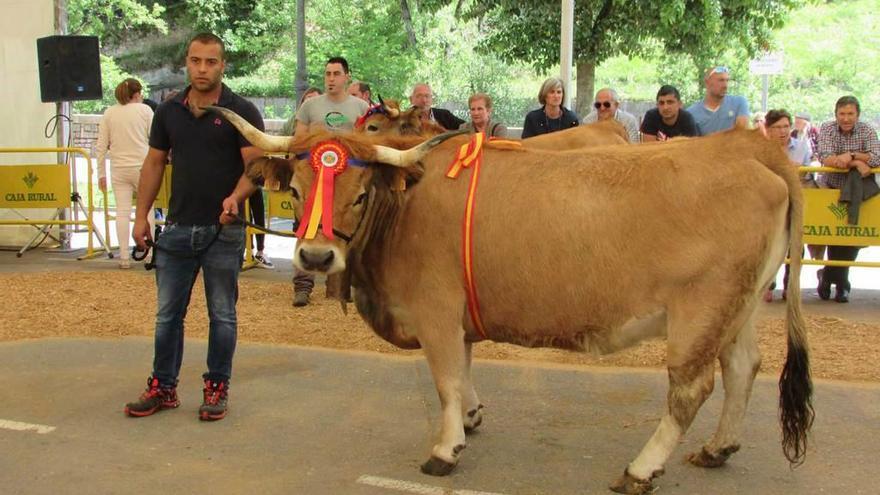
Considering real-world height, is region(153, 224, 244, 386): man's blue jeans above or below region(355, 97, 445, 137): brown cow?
below

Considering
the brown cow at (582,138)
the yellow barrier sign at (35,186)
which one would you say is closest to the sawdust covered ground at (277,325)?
the brown cow at (582,138)

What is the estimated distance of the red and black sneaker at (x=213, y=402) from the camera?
564 centimetres

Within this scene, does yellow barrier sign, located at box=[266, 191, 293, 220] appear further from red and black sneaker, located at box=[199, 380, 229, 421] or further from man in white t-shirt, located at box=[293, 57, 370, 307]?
red and black sneaker, located at box=[199, 380, 229, 421]

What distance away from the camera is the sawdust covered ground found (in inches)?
280

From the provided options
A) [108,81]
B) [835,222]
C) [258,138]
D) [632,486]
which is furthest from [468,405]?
[108,81]

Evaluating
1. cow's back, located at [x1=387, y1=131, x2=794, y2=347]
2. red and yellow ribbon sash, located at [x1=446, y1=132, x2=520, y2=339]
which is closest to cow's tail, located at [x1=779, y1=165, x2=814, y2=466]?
cow's back, located at [x1=387, y1=131, x2=794, y2=347]

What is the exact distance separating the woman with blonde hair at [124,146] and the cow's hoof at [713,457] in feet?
26.5

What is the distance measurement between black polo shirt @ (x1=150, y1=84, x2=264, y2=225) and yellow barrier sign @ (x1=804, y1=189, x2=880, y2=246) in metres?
6.17

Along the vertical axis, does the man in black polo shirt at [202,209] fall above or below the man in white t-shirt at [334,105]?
below

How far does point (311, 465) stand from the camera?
4.93 metres

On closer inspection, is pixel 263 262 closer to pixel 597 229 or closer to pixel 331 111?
pixel 331 111

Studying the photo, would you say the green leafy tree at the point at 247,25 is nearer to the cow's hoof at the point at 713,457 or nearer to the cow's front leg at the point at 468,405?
the cow's front leg at the point at 468,405

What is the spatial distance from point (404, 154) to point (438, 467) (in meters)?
1.64

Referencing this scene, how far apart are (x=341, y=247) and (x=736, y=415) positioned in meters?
2.30
